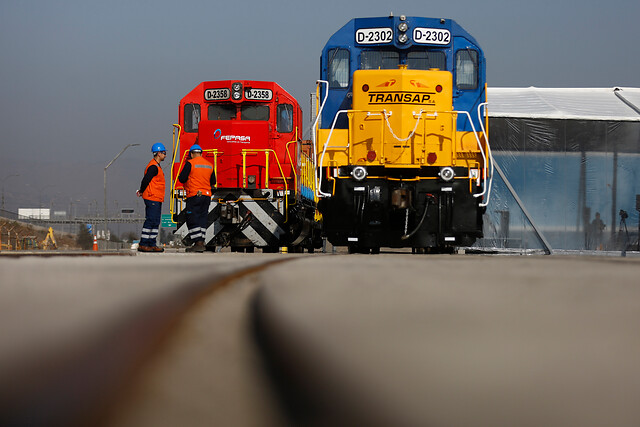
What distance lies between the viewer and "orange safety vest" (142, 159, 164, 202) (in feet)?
33.7

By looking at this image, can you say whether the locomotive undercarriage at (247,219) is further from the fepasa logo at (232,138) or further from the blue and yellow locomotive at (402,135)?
the blue and yellow locomotive at (402,135)

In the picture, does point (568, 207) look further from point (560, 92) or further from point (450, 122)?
point (450, 122)

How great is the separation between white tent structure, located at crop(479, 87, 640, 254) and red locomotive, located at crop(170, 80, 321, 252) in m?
7.74

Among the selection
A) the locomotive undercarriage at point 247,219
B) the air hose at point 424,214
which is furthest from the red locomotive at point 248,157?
the air hose at point 424,214

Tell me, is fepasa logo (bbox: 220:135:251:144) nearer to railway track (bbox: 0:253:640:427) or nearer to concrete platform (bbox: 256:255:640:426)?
railway track (bbox: 0:253:640:427)

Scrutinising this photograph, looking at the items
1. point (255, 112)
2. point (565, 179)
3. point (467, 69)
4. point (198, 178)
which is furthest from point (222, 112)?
point (565, 179)

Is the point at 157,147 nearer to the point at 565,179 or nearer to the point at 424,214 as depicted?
the point at 424,214

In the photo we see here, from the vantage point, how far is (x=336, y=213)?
9805mm

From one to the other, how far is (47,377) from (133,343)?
0.34 meters

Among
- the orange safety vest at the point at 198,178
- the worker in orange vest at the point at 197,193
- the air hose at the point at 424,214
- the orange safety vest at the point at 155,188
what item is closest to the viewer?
the air hose at the point at 424,214

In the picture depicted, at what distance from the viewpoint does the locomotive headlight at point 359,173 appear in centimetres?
974

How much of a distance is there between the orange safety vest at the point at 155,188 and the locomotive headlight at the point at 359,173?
310cm

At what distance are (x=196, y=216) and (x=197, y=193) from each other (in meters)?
0.39

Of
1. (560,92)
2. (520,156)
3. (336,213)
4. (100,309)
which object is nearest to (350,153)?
(336,213)
